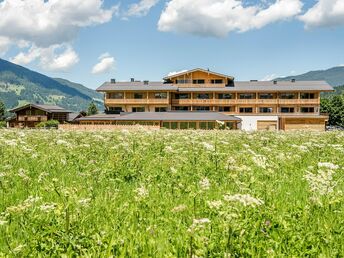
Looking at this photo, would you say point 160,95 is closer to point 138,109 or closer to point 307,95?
point 138,109

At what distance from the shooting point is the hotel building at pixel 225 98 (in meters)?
74.9

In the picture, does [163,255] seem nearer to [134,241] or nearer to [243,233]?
[134,241]

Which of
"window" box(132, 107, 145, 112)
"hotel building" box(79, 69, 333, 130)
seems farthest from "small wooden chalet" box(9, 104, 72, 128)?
"window" box(132, 107, 145, 112)

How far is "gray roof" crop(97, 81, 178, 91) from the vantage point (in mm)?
76312

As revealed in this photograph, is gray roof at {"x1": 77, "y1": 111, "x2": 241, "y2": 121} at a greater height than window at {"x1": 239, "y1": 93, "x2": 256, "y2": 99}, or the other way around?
window at {"x1": 239, "y1": 93, "x2": 256, "y2": 99}

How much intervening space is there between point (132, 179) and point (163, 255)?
3.57m

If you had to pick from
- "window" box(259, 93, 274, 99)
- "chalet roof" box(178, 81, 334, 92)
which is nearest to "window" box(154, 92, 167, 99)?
"chalet roof" box(178, 81, 334, 92)

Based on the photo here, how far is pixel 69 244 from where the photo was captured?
362 centimetres

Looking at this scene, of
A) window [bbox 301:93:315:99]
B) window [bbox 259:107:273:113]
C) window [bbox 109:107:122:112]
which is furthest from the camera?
window [bbox 109:107:122:112]

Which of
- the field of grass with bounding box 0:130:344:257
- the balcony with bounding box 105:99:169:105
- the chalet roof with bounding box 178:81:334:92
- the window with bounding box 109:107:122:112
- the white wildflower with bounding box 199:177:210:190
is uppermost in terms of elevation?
the chalet roof with bounding box 178:81:334:92

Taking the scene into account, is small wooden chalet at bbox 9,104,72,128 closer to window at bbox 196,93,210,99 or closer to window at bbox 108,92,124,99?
window at bbox 108,92,124,99

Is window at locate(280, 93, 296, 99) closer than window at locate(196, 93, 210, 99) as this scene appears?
Yes

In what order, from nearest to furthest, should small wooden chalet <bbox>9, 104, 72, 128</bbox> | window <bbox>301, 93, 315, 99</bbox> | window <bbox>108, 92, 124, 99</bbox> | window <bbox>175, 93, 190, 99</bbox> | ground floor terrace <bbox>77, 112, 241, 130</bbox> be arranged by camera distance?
ground floor terrace <bbox>77, 112, 241, 130</bbox>, window <bbox>301, 93, 315, 99</bbox>, window <bbox>108, 92, 124, 99</bbox>, window <bbox>175, 93, 190, 99</bbox>, small wooden chalet <bbox>9, 104, 72, 128</bbox>

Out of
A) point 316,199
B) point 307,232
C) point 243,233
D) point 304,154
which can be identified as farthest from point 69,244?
point 304,154
